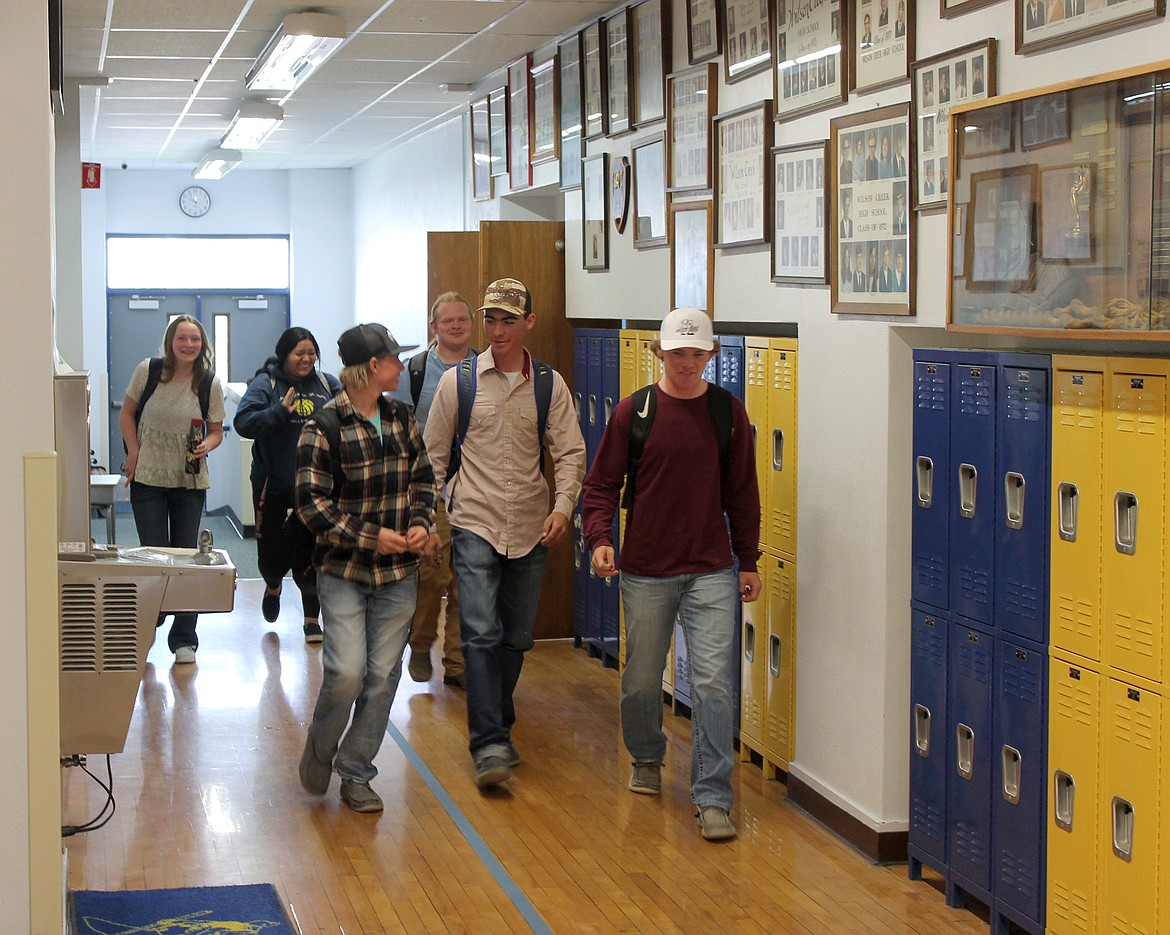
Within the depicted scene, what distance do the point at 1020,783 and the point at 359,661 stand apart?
1985mm

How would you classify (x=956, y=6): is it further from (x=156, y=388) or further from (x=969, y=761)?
(x=156, y=388)

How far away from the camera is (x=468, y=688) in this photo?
4992mm

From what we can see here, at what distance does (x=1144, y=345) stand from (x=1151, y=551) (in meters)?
0.56

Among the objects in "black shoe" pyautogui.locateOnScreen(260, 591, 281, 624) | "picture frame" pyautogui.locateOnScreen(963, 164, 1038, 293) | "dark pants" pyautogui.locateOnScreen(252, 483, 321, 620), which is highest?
"picture frame" pyautogui.locateOnScreen(963, 164, 1038, 293)

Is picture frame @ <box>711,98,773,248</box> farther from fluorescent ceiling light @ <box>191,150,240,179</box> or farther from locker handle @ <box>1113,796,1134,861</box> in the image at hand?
fluorescent ceiling light @ <box>191,150,240,179</box>

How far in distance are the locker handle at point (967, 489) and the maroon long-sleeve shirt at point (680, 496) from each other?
2.74 feet

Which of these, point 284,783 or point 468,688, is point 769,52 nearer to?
point 468,688

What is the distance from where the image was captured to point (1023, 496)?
3621 millimetres

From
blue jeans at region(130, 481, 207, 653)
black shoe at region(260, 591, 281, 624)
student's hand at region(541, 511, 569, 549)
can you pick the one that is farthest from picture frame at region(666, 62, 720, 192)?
black shoe at region(260, 591, 281, 624)

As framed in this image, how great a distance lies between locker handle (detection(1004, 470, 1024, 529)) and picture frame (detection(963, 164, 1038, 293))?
0.46 metres

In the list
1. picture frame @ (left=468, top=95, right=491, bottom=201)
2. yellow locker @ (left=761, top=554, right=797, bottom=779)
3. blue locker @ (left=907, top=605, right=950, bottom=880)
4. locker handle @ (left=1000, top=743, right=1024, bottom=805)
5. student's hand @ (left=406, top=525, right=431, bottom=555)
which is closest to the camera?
locker handle @ (left=1000, top=743, right=1024, bottom=805)

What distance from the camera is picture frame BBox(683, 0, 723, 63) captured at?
547cm

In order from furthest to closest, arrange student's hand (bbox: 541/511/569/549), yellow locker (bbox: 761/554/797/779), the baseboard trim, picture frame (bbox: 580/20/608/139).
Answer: picture frame (bbox: 580/20/608/139)
yellow locker (bbox: 761/554/797/779)
student's hand (bbox: 541/511/569/549)
the baseboard trim

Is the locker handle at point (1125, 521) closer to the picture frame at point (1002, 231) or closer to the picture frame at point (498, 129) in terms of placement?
the picture frame at point (1002, 231)
